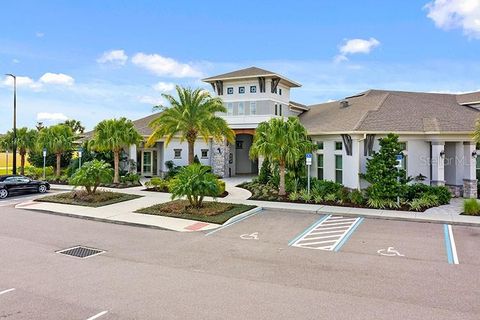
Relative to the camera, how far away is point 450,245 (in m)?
12.4

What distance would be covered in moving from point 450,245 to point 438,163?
1077 centimetres

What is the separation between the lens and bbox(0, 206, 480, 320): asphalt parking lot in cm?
707

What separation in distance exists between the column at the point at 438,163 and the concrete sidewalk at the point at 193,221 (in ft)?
4.57

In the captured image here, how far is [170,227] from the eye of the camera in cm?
1498

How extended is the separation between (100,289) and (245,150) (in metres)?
33.0

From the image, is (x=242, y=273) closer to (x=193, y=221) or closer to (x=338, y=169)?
(x=193, y=221)

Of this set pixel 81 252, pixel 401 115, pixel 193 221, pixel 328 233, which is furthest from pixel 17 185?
pixel 401 115

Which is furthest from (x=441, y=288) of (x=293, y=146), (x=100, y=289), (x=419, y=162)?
(x=419, y=162)

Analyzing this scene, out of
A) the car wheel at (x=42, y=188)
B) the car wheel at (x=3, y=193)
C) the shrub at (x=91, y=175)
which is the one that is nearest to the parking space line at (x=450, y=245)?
the shrub at (x=91, y=175)

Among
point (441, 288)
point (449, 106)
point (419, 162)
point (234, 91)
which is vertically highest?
point (234, 91)

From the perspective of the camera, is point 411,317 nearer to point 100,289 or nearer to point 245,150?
point 100,289

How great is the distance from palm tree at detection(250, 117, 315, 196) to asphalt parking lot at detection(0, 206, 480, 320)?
677 cm

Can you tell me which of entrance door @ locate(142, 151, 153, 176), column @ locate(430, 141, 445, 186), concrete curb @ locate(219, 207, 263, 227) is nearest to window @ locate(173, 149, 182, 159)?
entrance door @ locate(142, 151, 153, 176)

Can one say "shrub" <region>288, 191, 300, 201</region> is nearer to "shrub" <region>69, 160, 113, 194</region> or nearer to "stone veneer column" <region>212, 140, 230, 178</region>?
"shrub" <region>69, 160, 113, 194</region>
